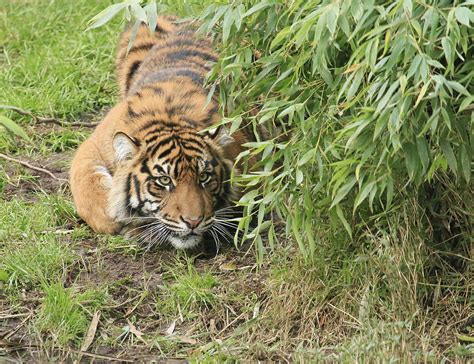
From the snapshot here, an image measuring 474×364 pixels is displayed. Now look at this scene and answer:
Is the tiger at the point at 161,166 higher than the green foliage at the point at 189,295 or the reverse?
higher

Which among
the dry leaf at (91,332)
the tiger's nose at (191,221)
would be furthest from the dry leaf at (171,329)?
the tiger's nose at (191,221)

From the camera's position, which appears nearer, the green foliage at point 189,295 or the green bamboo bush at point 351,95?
the green bamboo bush at point 351,95

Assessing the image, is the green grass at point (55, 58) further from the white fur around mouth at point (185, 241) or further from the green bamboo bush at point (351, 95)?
the green bamboo bush at point (351, 95)

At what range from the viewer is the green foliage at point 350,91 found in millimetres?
4121

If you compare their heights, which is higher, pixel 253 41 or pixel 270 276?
pixel 253 41

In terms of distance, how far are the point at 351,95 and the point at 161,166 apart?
198 centimetres

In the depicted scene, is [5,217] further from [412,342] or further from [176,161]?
[412,342]

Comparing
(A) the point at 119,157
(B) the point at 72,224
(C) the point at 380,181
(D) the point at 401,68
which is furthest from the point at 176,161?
(D) the point at 401,68

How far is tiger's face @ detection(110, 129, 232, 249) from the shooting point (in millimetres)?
6008

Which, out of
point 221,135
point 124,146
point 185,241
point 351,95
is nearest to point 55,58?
point 124,146

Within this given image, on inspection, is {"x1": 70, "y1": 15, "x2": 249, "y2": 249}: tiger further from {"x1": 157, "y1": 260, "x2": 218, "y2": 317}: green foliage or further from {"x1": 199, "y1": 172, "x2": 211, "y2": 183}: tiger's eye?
{"x1": 157, "y1": 260, "x2": 218, "y2": 317}: green foliage

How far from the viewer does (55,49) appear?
8273 millimetres

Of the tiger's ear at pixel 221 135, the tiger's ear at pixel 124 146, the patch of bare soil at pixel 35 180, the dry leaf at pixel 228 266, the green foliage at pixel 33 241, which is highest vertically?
the tiger's ear at pixel 124 146

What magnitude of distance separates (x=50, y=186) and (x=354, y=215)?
7.75 ft
